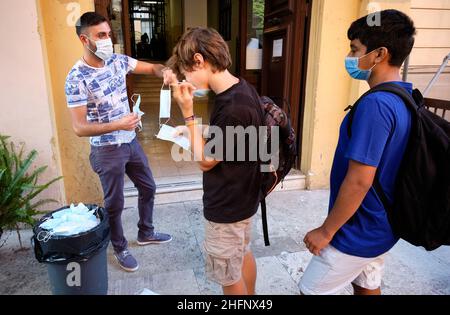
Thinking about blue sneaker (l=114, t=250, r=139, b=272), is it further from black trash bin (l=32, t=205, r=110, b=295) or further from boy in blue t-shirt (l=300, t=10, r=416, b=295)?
boy in blue t-shirt (l=300, t=10, r=416, b=295)

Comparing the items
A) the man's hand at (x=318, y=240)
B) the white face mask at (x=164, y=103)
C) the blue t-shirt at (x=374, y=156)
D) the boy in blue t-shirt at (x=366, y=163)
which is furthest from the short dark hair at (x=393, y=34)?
the white face mask at (x=164, y=103)

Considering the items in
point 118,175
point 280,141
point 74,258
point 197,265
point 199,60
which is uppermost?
point 199,60

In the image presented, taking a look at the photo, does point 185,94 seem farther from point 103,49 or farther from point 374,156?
point 103,49

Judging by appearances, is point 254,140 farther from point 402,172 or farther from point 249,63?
point 249,63

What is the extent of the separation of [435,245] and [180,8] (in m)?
14.7

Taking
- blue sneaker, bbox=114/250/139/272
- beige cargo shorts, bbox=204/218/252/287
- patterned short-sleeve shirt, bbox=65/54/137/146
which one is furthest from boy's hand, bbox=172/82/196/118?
blue sneaker, bbox=114/250/139/272

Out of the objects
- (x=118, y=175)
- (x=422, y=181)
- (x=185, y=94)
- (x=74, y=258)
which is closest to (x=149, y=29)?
(x=118, y=175)

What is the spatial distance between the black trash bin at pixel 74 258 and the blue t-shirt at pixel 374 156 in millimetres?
1472

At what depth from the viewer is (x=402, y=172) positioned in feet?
4.55

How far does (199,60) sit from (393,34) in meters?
0.85

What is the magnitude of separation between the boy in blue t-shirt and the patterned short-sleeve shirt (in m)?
1.65

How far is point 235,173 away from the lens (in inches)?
64.6

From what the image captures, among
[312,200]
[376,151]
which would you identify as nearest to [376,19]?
[376,151]

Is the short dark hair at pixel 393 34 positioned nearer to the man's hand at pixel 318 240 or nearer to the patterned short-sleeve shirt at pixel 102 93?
the man's hand at pixel 318 240
